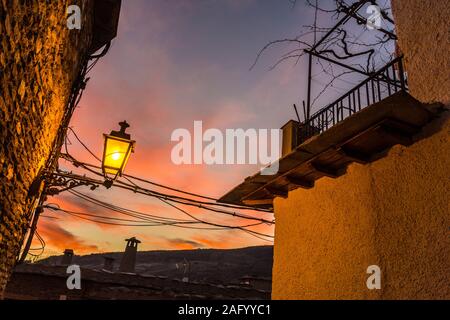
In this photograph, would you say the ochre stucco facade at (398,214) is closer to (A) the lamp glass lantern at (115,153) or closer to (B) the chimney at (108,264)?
(A) the lamp glass lantern at (115,153)

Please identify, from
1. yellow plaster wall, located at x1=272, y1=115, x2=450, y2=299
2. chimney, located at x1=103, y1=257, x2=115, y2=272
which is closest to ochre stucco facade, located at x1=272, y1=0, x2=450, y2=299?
yellow plaster wall, located at x1=272, y1=115, x2=450, y2=299

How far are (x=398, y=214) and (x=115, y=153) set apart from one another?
3.72m

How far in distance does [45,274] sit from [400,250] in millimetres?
12634

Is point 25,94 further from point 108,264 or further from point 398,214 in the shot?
point 108,264

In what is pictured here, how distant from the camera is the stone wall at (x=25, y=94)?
2686 mm

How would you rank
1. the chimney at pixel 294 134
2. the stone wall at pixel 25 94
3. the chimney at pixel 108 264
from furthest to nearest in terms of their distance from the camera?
the chimney at pixel 108 264 < the chimney at pixel 294 134 < the stone wall at pixel 25 94

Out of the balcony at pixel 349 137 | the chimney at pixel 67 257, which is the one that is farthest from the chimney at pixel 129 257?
the balcony at pixel 349 137

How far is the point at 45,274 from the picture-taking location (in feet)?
41.9

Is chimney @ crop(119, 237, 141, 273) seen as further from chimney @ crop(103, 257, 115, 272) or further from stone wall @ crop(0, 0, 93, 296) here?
stone wall @ crop(0, 0, 93, 296)

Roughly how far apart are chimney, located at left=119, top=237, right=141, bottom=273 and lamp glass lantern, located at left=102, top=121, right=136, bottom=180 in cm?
1449

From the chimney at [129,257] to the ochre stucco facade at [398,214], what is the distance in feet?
46.6

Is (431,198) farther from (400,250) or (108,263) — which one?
(108,263)
